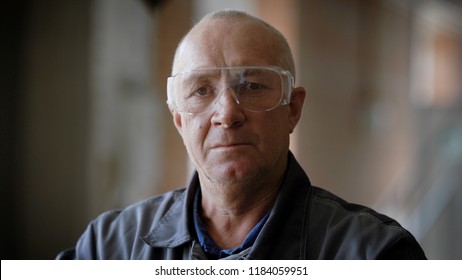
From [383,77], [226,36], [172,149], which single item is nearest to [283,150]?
[226,36]

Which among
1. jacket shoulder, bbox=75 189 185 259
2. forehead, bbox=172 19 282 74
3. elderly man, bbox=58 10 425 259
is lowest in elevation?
jacket shoulder, bbox=75 189 185 259

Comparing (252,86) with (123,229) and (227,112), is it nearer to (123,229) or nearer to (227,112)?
(227,112)

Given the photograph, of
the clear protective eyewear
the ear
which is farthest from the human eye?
the ear

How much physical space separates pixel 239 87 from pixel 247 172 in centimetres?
19

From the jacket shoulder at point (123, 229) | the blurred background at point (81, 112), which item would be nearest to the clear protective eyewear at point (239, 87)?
the jacket shoulder at point (123, 229)

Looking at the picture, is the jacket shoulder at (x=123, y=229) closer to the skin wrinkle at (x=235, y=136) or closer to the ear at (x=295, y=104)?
the skin wrinkle at (x=235, y=136)

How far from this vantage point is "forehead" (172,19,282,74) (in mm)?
1202

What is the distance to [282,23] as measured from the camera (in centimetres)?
338

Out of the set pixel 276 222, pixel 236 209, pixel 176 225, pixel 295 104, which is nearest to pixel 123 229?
pixel 176 225

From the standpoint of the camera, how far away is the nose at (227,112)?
1.17m

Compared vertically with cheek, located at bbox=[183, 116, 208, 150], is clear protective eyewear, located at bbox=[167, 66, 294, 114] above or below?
above

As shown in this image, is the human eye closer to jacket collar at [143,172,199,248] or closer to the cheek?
the cheek
